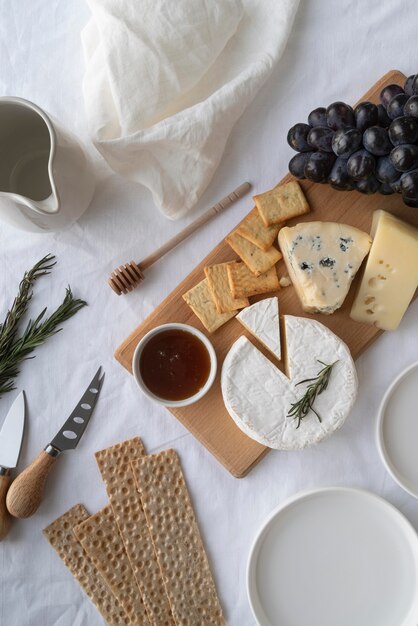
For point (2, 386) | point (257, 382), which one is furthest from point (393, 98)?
point (2, 386)

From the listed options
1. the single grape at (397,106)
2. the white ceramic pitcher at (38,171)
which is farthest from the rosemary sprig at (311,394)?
the white ceramic pitcher at (38,171)

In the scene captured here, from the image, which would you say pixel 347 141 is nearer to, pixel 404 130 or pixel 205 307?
pixel 404 130

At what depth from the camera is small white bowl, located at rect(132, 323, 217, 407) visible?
4.50ft

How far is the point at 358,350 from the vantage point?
1.41 meters

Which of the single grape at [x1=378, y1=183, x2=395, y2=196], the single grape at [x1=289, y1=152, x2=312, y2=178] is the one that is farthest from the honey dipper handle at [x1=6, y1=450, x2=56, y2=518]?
the single grape at [x1=378, y1=183, x2=395, y2=196]

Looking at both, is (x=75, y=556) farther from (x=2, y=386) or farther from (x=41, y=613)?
(x=2, y=386)

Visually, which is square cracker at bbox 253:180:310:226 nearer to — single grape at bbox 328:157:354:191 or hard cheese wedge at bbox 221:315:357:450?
single grape at bbox 328:157:354:191

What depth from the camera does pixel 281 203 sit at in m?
1.40

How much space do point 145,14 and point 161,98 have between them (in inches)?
7.1

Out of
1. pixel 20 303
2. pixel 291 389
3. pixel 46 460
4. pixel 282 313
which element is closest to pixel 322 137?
pixel 282 313

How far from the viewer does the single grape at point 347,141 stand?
4.00 feet

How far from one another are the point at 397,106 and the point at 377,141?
3.3 inches

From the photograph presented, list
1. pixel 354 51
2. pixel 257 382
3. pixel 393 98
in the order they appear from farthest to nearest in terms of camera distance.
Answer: pixel 354 51 < pixel 257 382 < pixel 393 98

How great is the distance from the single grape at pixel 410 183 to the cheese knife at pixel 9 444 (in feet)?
3.32
